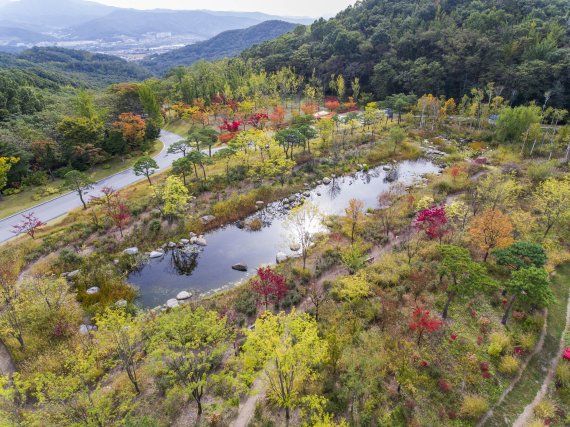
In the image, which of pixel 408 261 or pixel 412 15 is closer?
Answer: pixel 408 261

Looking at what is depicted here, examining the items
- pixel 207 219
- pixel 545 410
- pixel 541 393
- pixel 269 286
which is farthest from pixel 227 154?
pixel 545 410

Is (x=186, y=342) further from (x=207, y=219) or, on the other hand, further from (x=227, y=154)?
(x=227, y=154)

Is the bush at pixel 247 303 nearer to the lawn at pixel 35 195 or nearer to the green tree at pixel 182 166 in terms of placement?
the green tree at pixel 182 166

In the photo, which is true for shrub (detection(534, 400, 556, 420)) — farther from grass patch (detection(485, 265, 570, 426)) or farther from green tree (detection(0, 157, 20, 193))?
green tree (detection(0, 157, 20, 193))

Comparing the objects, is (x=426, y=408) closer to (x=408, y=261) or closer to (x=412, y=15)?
(x=408, y=261)

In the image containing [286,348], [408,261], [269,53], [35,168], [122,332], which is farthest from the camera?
[269,53]

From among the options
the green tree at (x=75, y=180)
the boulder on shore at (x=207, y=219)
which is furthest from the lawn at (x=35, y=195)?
the boulder on shore at (x=207, y=219)

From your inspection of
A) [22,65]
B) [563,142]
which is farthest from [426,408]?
[22,65]
